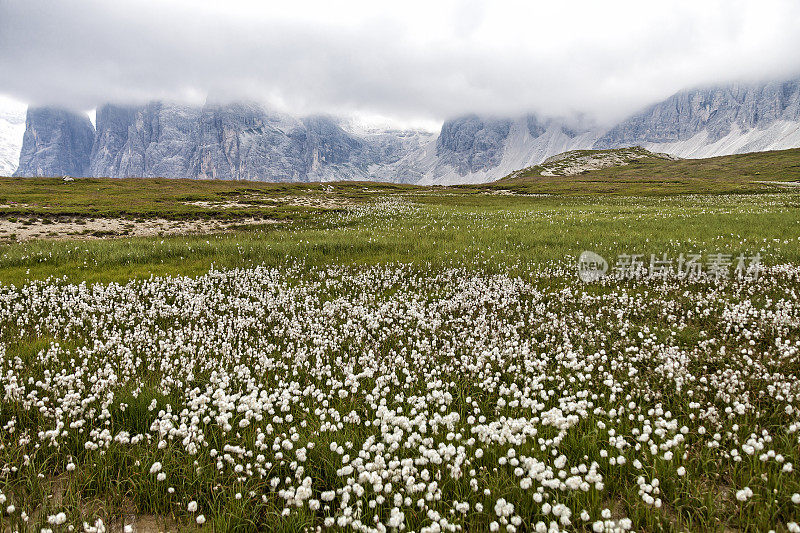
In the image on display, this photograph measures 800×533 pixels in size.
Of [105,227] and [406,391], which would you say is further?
[105,227]

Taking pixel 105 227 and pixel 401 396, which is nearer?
pixel 401 396

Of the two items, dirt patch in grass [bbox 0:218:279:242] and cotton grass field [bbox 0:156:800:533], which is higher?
dirt patch in grass [bbox 0:218:279:242]

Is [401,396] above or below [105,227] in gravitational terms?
below

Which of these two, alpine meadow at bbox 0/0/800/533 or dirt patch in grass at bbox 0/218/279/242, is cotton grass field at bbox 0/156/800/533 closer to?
alpine meadow at bbox 0/0/800/533

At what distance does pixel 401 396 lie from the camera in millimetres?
5508

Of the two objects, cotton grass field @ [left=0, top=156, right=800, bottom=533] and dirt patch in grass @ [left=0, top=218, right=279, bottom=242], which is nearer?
cotton grass field @ [left=0, top=156, right=800, bottom=533]

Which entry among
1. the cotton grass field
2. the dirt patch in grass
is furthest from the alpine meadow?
the dirt patch in grass

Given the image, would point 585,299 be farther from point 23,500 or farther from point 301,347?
point 23,500

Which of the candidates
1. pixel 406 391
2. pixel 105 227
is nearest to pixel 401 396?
pixel 406 391

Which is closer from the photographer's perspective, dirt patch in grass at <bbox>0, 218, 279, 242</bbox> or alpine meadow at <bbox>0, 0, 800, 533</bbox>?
alpine meadow at <bbox>0, 0, 800, 533</bbox>

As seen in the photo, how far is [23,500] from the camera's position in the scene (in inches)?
157

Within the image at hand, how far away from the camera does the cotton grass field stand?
3797 millimetres

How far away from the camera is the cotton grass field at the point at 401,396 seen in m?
3.80

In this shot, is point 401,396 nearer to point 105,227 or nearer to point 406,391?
point 406,391
